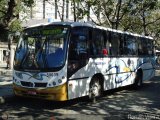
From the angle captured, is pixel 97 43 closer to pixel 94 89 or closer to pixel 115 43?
pixel 94 89

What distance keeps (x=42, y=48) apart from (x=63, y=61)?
0.94 meters

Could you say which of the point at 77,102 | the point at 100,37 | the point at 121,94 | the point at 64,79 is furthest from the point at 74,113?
the point at 121,94

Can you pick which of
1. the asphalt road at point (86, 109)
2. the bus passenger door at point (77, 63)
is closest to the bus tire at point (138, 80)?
the asphalt road at point (86, 109)

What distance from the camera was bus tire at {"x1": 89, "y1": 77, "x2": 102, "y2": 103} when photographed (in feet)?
41.0

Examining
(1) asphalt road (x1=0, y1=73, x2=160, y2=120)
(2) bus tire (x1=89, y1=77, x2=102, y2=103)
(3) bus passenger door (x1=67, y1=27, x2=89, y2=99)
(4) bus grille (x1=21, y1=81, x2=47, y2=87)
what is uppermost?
(3) bus passenger door (x1=67, y1=27, x2=89, y2=99)

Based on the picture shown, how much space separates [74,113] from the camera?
34.5ft

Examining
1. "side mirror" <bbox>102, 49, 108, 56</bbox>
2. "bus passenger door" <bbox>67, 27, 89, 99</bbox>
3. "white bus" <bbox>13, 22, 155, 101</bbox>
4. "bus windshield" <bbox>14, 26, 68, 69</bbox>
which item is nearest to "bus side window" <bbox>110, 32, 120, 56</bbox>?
"white bus" <bbox>13, 22, 155, 101</bbox>

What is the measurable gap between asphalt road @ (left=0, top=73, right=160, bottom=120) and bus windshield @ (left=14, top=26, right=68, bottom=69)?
136 centimetres

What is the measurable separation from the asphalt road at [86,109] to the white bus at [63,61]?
1.44ft

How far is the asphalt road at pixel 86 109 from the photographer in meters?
9.95

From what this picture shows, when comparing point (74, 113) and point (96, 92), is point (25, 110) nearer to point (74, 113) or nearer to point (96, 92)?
point (74, 113)

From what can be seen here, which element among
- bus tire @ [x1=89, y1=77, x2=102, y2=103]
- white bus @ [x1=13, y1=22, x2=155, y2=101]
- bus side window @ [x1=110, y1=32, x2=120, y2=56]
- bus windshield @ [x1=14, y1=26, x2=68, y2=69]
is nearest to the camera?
white bus @ [x1=13, y1=22, x2=155, y2=101]

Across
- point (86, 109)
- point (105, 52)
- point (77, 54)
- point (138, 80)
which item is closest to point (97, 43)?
point (105, 52)

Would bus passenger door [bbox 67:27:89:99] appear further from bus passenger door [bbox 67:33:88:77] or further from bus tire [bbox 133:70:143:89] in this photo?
bus tire [bbox 133:70:143:89]
